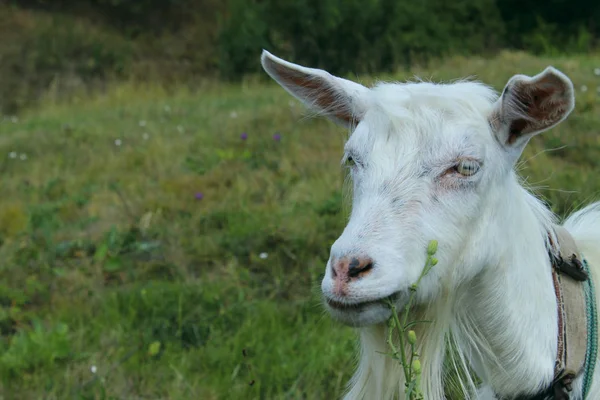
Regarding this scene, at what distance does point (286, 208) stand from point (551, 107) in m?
3.36

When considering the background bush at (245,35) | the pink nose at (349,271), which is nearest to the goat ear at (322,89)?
the pink nose at (349,271)

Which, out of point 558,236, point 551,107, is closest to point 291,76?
point 551,107

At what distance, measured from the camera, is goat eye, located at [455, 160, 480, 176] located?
7.39 ft

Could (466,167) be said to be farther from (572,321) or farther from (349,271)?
(572,321)

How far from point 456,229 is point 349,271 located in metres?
0.42

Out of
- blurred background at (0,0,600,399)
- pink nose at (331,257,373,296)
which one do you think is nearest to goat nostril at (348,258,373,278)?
pink nose at (331,257,373,296)

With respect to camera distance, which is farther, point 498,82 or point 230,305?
point 498,82

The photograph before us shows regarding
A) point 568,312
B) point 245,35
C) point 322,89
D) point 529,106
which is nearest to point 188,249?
point 322,89

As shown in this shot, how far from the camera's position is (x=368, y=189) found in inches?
88.5

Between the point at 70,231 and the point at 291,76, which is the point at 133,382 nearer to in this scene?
the point at 291,76

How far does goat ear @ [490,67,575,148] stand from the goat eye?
17 cm

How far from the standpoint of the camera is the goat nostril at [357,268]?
199 cm

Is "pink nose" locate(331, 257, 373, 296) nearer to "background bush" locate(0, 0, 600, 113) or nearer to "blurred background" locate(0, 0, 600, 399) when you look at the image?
"blurred background" locate(0, 0, 600, 399)

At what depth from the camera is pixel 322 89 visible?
104 inches
